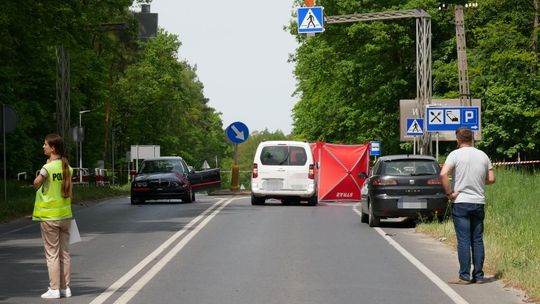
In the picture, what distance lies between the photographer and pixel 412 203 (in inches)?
818

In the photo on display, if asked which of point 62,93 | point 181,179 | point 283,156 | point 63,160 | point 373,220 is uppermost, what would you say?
point 62,93

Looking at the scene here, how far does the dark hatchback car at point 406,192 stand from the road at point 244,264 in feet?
1.56

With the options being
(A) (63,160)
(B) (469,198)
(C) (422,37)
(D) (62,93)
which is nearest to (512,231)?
(B) (469,198)

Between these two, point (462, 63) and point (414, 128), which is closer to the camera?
point (462, 63)

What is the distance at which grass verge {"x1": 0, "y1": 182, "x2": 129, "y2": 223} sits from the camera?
25.4 metres

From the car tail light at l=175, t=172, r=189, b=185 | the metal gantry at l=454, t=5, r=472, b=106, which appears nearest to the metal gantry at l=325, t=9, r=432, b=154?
the metal gantry at l=454, t=5, r=472, b=106

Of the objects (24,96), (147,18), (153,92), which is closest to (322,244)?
(24,96)

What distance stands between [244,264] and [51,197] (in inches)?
144

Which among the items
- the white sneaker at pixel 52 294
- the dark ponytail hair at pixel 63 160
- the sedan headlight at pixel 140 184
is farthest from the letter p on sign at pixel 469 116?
the white sneaker at pixel 52 294

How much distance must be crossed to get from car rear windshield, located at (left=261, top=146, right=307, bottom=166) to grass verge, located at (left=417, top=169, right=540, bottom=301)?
5643mm

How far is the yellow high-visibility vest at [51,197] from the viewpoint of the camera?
10.9 meters

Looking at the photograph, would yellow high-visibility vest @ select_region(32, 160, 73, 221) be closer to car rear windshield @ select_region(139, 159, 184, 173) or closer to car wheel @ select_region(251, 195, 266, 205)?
car wheel @ select_region(251, 195, 266, 205)

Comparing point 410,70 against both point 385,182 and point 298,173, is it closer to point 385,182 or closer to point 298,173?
A: point 298,173

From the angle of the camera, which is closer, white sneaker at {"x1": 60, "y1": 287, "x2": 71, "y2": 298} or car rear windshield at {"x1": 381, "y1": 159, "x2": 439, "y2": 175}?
white sneaker at {"x1": 60, "y1": 287, "x2": 71, "y2": 298}
